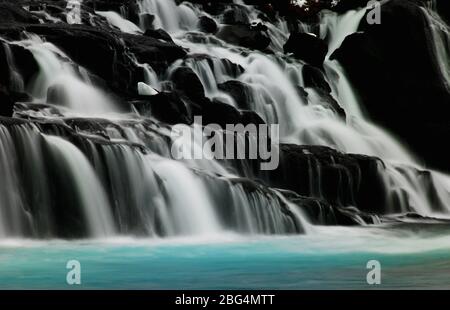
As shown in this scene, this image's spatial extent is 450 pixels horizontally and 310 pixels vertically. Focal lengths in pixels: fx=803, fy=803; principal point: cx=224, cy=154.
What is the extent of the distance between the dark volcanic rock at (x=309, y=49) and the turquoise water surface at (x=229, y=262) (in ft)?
42.9

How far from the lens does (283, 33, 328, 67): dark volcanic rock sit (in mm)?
26797

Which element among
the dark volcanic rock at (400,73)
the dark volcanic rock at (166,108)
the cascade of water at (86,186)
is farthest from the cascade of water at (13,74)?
the dark volcanic rock at (400,73)

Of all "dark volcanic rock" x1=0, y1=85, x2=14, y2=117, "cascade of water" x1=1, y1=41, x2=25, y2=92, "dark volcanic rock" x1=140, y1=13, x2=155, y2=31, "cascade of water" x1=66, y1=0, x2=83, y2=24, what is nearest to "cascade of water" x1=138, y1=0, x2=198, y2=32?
"dark volcanic rock" x1=140, y1=13, x2=155, y2=31

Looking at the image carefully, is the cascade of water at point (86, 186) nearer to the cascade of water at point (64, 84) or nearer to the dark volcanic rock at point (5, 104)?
the dark volcanic rock at point (5, 104)

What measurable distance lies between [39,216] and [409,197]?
1015 centimetres

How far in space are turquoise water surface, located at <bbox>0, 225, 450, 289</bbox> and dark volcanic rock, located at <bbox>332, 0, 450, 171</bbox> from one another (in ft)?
42.4

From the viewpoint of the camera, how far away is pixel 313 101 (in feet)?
81.0

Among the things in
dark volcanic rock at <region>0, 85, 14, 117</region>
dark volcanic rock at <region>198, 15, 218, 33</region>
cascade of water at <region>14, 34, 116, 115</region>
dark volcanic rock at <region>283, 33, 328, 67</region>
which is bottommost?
dark volcanic rock at <region>0, 85, 14, 117</region>

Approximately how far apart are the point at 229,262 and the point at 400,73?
18.3 m

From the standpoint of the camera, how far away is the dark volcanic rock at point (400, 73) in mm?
27016

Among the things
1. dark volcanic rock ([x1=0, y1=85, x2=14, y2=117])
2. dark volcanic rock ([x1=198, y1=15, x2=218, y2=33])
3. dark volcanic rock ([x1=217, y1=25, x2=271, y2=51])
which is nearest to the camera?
dark volcanic rock ([x1=0, y1=85, x2=14, y2=117])

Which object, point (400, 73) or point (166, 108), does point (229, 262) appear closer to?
point (166, 108)

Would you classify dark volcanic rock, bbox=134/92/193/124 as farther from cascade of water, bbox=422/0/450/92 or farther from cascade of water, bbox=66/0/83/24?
cascade of water, bbox=422/0/450/92
